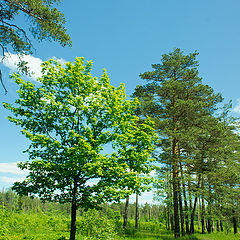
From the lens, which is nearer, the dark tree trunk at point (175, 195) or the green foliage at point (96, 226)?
the green foliage at point (96, 226)

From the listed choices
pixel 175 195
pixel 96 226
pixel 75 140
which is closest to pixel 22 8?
pixel 75 140

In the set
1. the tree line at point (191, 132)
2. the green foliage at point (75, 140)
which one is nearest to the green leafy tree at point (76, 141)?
the green foliage at point (75, 140)

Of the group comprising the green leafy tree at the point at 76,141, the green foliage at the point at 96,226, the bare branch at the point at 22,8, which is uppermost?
the bare branch at the point at 22,8

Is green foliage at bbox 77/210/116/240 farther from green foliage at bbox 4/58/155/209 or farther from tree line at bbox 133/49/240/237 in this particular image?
tree line at bbox 133/49/240/237

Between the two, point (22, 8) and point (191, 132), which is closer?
point (22, 8)

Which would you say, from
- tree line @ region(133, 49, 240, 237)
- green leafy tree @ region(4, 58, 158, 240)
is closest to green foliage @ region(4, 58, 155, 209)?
green leafy tree @ region(4, 58, 158, 240)

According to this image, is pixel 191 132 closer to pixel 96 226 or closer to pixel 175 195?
pixel 175 195

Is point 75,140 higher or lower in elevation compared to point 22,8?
lower

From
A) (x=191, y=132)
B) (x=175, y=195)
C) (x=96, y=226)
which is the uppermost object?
(x=191, y=132)

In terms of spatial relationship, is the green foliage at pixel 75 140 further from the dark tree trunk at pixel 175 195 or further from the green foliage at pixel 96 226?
the dark tree trunk at pixel 175 195

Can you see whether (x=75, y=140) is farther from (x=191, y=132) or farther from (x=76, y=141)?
(x=191, y=132)

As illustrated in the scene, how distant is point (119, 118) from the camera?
36.9 feet

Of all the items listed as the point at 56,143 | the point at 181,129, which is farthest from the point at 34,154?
the point at 181,129

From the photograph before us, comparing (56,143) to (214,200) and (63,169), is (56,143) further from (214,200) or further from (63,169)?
(214,200)
